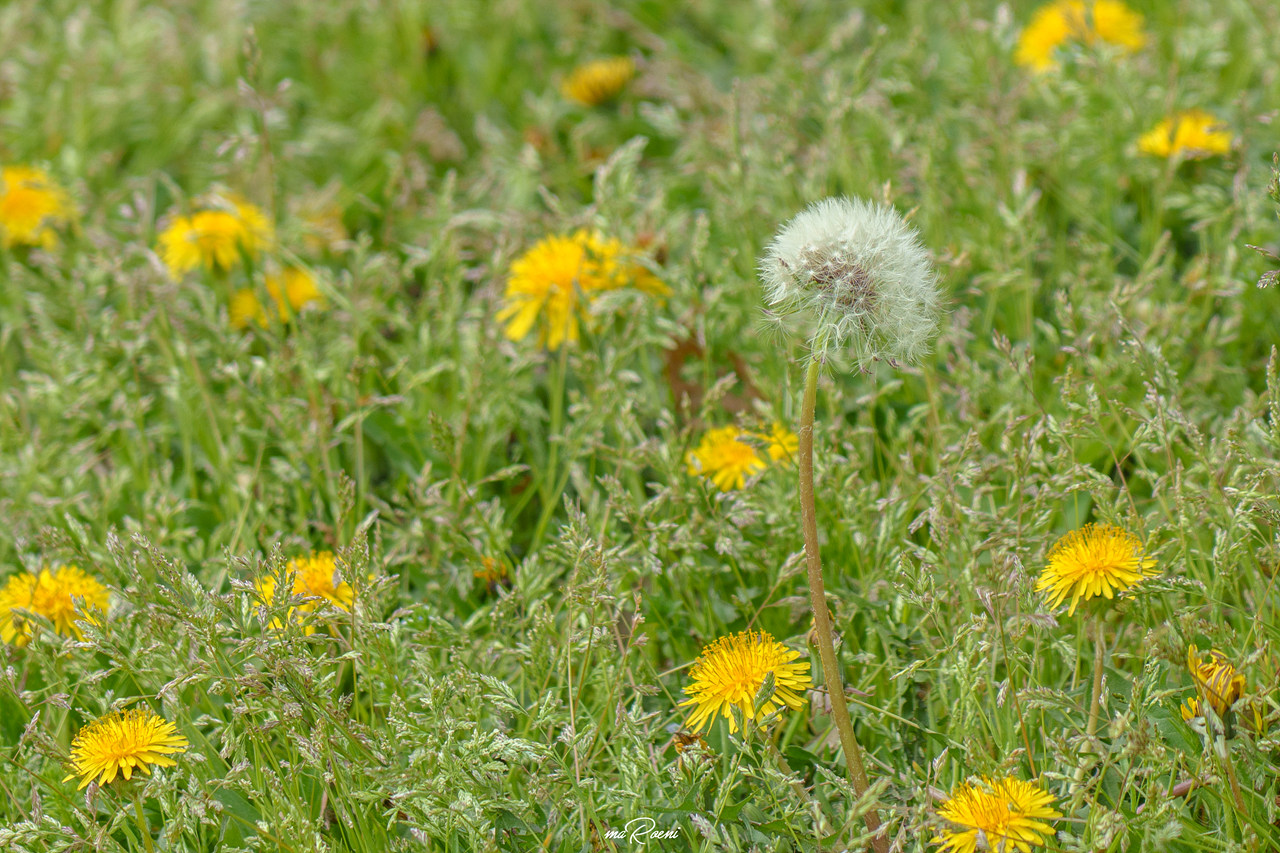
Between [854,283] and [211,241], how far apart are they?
6.03ft

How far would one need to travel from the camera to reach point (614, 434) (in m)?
2.28

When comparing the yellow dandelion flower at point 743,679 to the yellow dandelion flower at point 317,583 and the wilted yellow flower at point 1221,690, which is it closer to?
the wilted yellow flower at point 1221,690

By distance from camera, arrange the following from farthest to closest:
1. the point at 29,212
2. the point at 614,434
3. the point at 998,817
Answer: the point at 29,212 < the point at 614,434 < the point at 998,817

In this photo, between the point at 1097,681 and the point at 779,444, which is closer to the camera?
the point at 1097,681

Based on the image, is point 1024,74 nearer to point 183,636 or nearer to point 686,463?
point 686,463

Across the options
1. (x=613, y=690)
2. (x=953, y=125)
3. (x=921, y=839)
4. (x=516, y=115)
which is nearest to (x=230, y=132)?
(x=516, y=115)

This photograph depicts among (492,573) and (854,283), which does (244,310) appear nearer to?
(492,573)

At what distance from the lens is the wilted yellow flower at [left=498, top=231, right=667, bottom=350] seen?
2334 millimetres

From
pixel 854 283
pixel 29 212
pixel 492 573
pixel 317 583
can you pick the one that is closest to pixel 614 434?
pixel 492 573

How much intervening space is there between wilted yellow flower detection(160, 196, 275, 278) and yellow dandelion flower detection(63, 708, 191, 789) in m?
1.35

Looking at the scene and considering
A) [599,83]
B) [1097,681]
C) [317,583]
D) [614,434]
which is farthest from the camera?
[599,83]

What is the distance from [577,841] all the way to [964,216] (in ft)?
5.66

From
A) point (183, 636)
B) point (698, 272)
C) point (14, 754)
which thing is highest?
point (698, 272)

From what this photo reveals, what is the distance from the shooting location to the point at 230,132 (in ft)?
11.4
